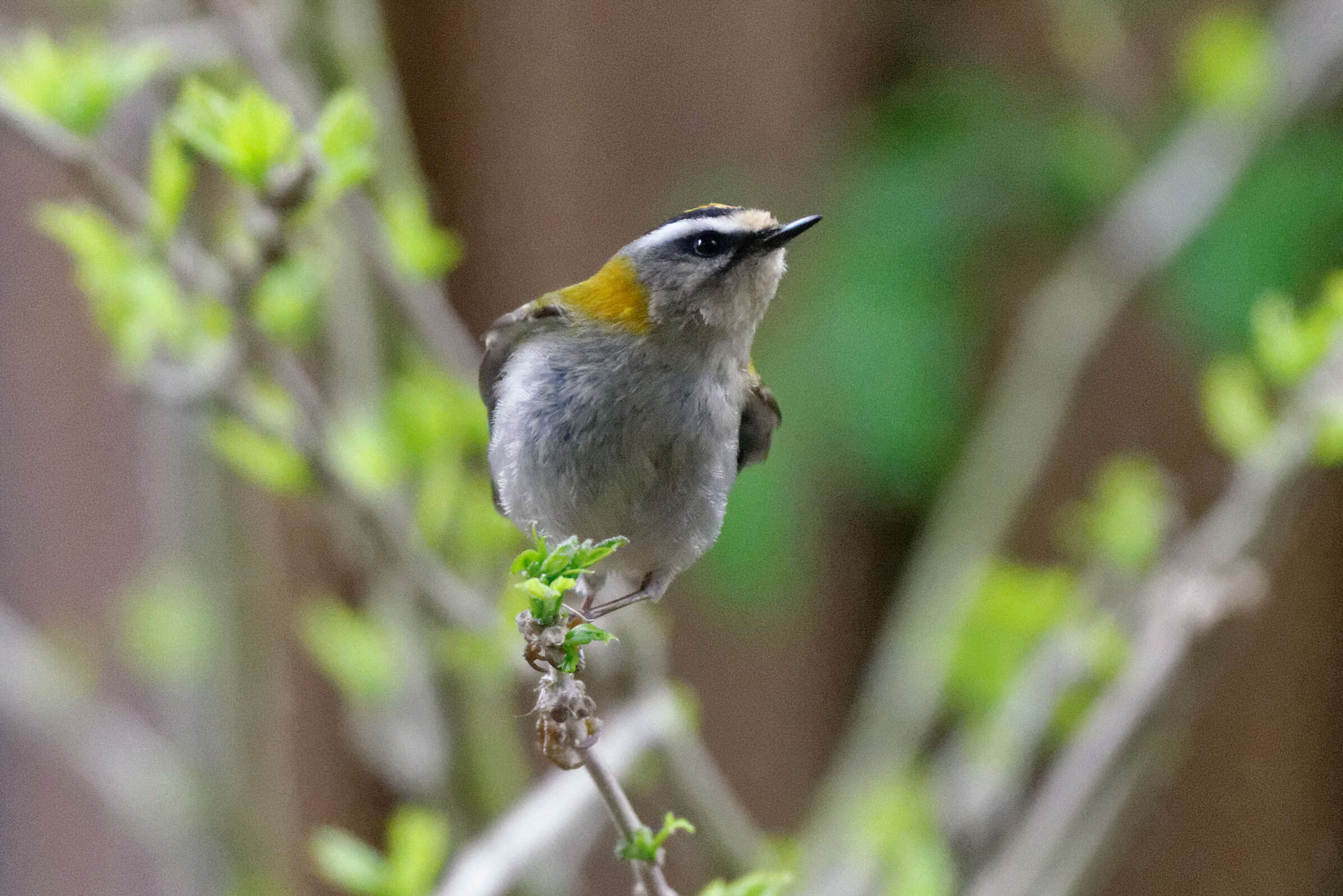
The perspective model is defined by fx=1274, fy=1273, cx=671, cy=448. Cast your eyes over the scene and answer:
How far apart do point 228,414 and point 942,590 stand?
1.59 ft

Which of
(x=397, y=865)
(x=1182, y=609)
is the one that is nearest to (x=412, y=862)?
(x=397, y=865)

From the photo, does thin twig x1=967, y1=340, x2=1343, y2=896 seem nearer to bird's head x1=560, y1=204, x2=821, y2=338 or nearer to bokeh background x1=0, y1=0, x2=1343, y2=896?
bokeh background x1=0, y1=0, x2=1343, y2=896

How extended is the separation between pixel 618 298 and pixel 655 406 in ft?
0.12

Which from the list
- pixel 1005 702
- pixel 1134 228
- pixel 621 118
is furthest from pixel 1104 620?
pixel 621 118

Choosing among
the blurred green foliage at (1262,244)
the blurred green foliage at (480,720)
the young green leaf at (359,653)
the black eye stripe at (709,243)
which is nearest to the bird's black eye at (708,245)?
the black eye stripe at (709,243)

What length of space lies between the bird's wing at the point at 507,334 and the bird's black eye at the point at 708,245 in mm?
55

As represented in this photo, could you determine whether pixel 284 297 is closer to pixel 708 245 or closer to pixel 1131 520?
pixel 708 245

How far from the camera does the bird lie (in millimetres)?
300

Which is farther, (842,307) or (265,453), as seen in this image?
(842,307)

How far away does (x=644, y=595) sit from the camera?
308 millimetres

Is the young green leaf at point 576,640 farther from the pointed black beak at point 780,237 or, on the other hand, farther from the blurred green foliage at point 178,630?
the blurred green foliage at point 178,630

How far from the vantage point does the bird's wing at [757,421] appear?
Result: 1.07 ft

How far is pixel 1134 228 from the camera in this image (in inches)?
35.3

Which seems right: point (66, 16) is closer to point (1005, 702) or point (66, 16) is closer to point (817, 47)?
point (817, 47)
